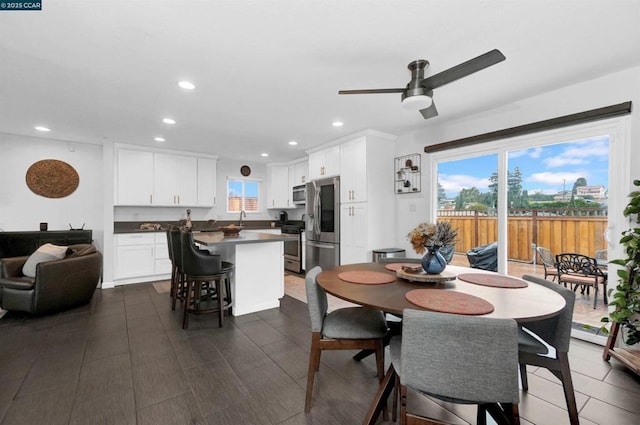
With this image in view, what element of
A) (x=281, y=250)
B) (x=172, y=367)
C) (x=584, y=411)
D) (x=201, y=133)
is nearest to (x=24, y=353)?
(x=172, y=367)

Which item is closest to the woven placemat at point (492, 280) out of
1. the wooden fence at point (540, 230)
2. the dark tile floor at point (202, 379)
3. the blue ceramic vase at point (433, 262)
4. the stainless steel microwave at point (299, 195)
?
the blue ceramic vase at point (433, 262)

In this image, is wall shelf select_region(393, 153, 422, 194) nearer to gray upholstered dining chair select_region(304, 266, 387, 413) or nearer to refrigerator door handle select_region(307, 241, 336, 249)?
refrigerator door handle select_region(307, 241, 336, 249)

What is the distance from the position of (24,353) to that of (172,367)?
1358mm

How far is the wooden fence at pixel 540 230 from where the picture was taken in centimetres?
275

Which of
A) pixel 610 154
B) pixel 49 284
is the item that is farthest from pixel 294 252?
pixel 610 154

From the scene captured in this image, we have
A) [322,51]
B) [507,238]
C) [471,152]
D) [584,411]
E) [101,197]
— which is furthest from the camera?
[101,197]

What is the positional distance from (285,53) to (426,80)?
1.06 metres

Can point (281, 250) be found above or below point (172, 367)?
above

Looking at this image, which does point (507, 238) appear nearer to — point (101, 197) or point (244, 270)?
point (244, 270)

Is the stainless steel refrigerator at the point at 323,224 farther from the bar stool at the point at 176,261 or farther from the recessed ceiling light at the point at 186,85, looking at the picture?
the recessed ceiling light at the point at 186,85

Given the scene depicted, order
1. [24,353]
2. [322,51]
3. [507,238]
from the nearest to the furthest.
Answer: [322,51], [24,353], [507,238]

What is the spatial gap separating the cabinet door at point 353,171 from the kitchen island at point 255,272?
1.38 meters

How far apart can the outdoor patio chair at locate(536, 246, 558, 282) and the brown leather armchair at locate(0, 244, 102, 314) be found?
5393 millimetres

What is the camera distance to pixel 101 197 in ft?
15.9
